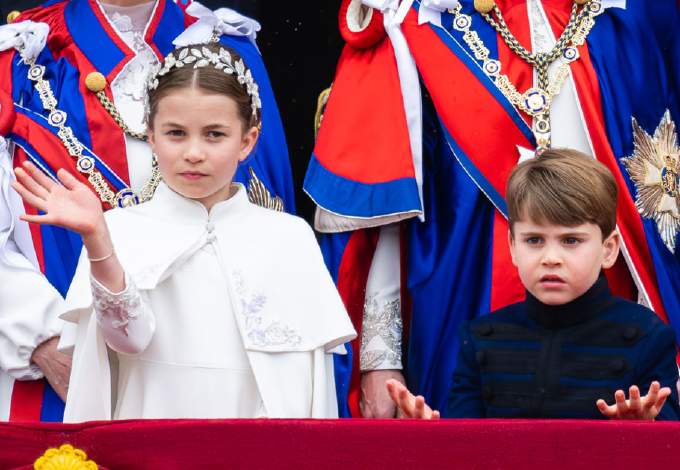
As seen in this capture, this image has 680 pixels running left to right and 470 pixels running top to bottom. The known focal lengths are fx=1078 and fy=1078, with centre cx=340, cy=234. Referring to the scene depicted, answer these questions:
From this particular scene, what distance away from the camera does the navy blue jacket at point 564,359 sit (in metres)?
2.01

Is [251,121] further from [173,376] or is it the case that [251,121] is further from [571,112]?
[571,112]

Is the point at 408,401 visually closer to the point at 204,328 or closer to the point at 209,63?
the point at 204,328

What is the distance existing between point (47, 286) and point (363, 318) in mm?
787

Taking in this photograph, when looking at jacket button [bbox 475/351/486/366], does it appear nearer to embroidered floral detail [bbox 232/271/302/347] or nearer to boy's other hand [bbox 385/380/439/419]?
boy's other hand [bbox 385/380/439/419]

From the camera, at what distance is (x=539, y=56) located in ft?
8.80

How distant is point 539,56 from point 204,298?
1.07m

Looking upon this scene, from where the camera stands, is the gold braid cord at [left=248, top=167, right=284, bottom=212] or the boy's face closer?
the boy's face

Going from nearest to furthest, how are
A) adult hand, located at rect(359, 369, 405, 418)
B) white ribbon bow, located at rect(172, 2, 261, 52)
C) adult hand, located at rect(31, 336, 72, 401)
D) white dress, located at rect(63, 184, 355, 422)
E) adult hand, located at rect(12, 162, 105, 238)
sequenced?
adult hand, located at rect(12, 162, 105, 238), white dress, located at rect(63, 184, 355, 422), adult hand, located at rect(31, 336, 72, 401), adult hand, located at rect(359, 369, 405, 418), white ribbon bow, located at rect(172, 2, 261, 52)

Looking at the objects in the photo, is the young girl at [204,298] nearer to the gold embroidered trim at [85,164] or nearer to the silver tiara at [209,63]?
the silver tiara at [209,63]

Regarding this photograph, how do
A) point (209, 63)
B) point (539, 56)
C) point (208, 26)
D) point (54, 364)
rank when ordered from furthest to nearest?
1. point (208, 26)
2. point (539, 56)
3. point (54, 364)
4. point (209, 63)

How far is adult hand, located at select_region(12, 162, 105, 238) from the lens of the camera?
1.92 metres

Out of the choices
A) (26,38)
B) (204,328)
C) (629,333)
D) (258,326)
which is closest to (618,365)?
(629,333)

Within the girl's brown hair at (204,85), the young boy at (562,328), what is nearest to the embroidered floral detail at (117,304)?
the girl's brown hair at (204,85)

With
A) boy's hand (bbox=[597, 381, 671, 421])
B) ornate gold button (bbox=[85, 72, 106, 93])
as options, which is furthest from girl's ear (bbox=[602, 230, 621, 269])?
ornate gold button (bbox=[85, 72, 106, 93])
